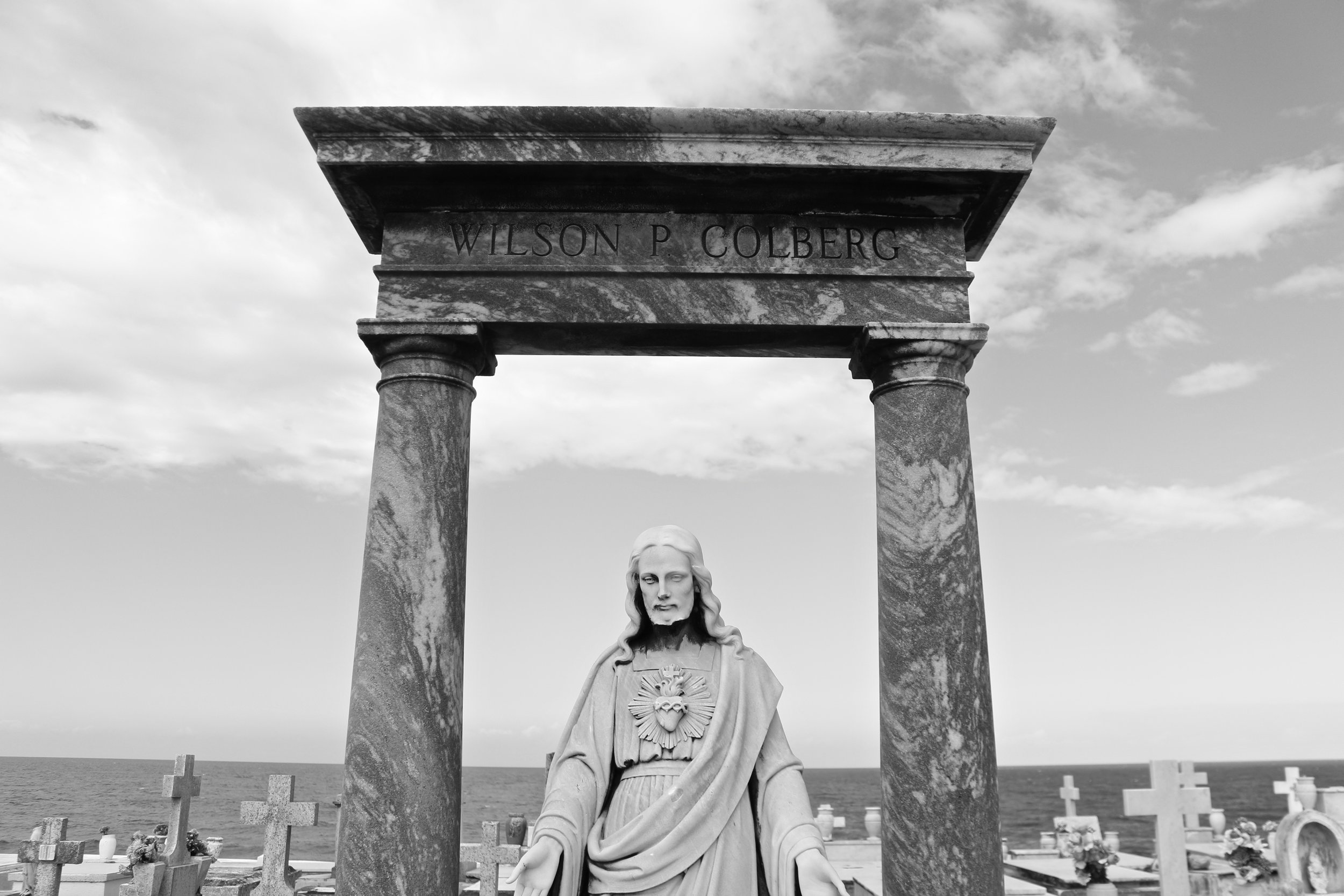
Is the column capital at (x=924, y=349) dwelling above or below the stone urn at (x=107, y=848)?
above

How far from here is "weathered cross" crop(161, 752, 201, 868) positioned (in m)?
10.9

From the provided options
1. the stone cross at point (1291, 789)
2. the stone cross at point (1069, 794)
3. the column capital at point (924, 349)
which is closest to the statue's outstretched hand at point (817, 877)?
the column capital at point (924, 349)

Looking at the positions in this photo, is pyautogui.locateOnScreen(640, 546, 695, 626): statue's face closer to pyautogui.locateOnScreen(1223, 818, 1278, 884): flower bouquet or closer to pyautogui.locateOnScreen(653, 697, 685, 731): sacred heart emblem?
pyautogui.locateOnScreen(653, 697, 685, 731): sacred heart emblem

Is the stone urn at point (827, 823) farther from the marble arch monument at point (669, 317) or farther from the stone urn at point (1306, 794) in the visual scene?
the marble arch monument at point (669, 317)

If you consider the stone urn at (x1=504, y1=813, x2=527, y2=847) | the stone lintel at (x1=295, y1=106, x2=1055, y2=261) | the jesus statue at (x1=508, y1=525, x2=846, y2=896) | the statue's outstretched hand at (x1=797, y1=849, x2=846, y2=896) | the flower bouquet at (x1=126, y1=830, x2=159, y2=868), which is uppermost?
the stone lintel at (x1=295, y1=106, x2=1055, y2=261)

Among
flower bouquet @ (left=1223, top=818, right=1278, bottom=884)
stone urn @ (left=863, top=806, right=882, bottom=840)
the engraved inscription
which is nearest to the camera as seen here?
the engraved inscription

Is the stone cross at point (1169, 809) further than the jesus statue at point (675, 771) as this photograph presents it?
Yes

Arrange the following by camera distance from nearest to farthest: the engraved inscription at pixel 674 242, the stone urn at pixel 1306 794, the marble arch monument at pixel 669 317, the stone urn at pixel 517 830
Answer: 1. the marble arch monument at pixel 669 317
2. the engraved inscription at pixel 674 242
3. the stone urn at pixel 517 830
4. the stone urn at pixel 1306 794

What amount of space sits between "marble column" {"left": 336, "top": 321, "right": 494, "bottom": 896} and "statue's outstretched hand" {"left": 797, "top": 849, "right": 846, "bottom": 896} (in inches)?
81.2

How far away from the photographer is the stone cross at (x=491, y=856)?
10.7 meters

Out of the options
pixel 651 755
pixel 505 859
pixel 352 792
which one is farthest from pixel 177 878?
pixel 651 755

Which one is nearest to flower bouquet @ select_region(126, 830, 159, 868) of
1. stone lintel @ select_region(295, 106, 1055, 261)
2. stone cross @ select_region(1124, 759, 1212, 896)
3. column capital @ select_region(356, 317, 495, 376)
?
column capital @ select_region(356, 317, 495, 376)

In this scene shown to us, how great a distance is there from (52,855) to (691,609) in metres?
9.41

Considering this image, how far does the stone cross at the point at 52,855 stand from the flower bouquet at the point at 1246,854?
12907 millimetres
